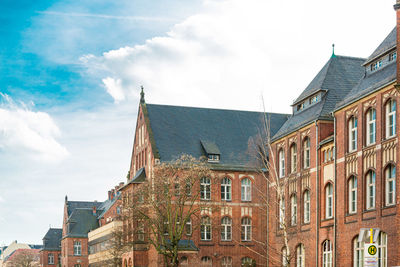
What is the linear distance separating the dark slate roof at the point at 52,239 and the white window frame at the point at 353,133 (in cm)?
9461

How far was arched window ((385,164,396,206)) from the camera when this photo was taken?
35.8 meters

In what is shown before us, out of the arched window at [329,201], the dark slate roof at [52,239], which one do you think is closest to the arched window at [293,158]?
the arched window at [329,201]

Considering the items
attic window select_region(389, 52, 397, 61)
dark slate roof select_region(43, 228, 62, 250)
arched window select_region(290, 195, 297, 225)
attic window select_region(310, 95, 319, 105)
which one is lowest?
dark slate roof select_region(43, 228, 62, 250)

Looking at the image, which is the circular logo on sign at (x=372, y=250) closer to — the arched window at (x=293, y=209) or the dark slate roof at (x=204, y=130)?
the arched window at (x=293, y=209)

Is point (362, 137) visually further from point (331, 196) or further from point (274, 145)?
point (274, 145)

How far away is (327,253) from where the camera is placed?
43.1m

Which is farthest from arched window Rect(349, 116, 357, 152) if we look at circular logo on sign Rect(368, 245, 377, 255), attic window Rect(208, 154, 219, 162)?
attic window Rect(208, 154, 219, 162)

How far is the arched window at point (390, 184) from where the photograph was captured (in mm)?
35781

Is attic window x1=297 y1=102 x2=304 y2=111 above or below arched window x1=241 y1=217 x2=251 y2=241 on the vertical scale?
above

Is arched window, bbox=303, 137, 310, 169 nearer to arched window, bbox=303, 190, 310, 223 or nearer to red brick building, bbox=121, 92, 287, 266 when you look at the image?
arched window, bbox=303, 190, 310, 223

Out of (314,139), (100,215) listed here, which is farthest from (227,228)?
(100,215)

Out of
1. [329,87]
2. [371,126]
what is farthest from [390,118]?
[329,87]

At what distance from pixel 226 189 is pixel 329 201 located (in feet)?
67.6

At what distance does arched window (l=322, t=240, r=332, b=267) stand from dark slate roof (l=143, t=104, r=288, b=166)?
21226mm
